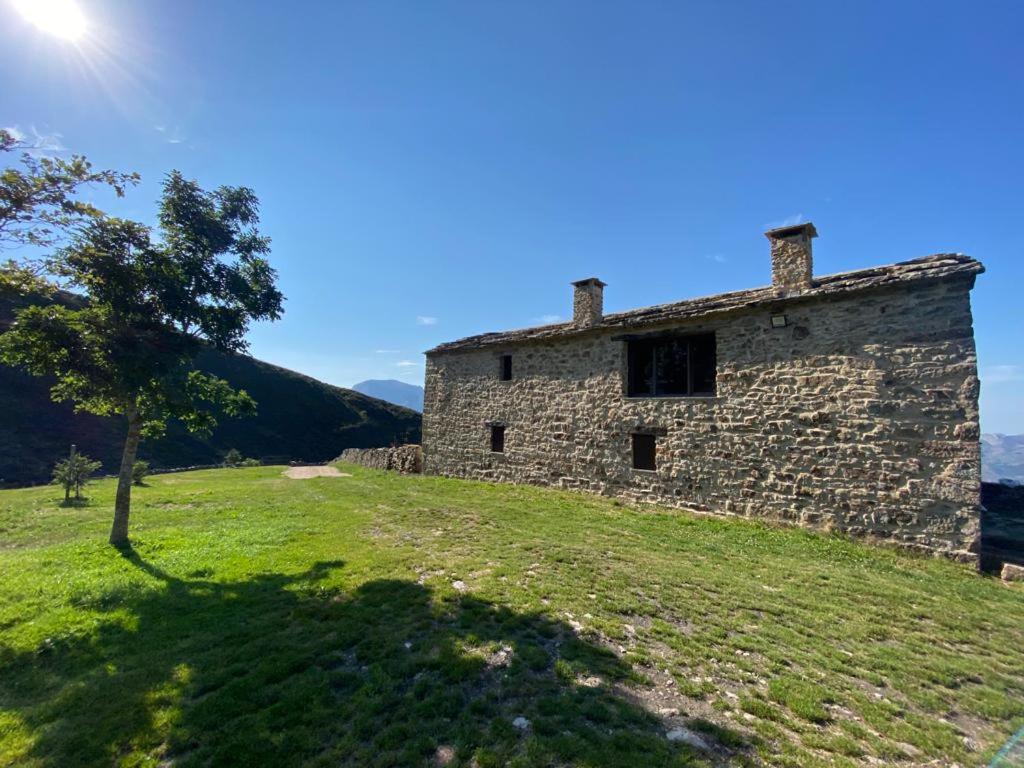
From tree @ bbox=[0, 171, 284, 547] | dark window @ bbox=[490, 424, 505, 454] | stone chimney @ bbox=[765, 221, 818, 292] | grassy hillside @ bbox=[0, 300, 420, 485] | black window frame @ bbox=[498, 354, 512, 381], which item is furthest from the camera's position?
grassy hillside @ bbox=[0, 300, 420, 485]

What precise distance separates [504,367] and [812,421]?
10.7m

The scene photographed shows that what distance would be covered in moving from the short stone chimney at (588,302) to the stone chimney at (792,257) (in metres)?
5.36

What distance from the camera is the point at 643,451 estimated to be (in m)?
13.4

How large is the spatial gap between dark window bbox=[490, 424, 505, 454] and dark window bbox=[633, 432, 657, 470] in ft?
18.6

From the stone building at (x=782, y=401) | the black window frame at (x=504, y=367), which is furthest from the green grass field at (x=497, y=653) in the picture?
the black window frame at (x=504, y=367)

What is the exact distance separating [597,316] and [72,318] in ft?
43.2

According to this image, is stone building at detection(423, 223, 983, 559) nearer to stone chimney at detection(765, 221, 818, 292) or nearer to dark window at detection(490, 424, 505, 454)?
stone chimney at detection(765, 221, 818, 292)

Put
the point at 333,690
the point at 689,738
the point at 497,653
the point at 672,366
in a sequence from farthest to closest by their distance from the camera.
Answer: the point at 672,366
the point at 497,653
the point at 333,690
the point at 689,738

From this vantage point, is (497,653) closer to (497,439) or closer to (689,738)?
(689,738)

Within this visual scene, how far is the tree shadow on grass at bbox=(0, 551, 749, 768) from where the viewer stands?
10.6ft

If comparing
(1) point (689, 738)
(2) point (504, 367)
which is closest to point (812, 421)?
(1) point (689, 738)

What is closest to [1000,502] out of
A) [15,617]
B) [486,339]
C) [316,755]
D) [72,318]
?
[486,339]

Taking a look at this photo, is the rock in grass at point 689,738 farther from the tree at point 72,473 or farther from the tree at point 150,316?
the tree at point 72,473

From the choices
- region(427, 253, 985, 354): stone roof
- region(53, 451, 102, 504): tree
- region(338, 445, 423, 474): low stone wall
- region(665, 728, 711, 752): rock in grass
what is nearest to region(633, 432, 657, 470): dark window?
region(427, 253, 985, 354): stone roof
